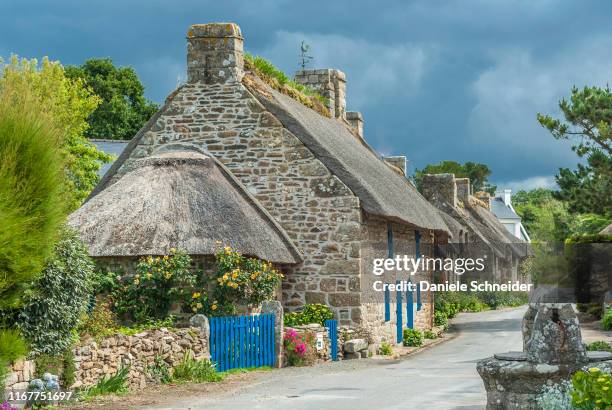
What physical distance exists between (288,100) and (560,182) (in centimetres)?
1222

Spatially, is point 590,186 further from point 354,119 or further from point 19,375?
point 19,375

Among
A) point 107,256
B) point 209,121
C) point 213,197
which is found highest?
point 209,121

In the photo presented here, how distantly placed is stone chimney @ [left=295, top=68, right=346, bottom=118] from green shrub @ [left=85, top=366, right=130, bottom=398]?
17575mm

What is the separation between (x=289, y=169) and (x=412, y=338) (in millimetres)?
7325

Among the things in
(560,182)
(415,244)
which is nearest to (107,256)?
(415,244)

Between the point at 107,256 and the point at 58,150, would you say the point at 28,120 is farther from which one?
the point at 107,256

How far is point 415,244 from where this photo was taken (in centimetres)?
2927

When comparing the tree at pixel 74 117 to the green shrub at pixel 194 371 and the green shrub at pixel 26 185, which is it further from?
the green shrub at pixel 26 185

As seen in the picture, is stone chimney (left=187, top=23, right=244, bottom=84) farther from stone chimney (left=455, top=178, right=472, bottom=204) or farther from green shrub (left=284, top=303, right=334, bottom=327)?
stone chimney (left=455, top=178, right=472, bottom=204)

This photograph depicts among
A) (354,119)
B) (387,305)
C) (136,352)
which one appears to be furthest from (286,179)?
(354,119)

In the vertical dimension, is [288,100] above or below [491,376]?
above

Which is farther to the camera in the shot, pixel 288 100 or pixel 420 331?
Result: pixel 420 331

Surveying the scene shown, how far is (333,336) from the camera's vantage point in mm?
22109

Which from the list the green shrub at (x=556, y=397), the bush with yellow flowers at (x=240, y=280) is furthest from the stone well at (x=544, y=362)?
the bush with yellow flowers at (x=240, y=280)
